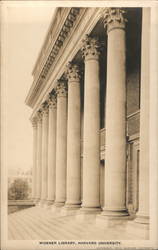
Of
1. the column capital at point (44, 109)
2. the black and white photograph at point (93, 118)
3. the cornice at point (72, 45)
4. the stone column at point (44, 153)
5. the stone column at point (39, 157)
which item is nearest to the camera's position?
the black and white photograph at point (93, 118)

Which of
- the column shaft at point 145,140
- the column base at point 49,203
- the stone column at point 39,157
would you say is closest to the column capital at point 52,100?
the stone column at point 39,157

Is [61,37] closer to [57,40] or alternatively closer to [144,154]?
[57,40]

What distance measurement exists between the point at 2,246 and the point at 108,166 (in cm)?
759

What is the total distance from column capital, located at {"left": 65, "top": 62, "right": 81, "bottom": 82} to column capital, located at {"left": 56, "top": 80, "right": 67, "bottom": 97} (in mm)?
4265

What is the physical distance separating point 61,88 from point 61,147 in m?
5.92

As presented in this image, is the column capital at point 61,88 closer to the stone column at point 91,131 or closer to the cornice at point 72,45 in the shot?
the cornice at point 72,45

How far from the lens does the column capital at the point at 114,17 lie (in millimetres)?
23770

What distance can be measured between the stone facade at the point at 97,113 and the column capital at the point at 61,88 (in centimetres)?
10

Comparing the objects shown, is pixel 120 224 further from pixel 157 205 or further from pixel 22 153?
pixel 22 153

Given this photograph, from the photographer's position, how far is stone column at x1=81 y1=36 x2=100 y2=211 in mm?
28484

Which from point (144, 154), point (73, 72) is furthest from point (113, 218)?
point (73, 72)

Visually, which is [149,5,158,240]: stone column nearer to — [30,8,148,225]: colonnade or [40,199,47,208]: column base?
[30,8,148,225]: colonnade

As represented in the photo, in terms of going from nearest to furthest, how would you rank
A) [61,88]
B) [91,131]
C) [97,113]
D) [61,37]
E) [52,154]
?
[91,131]
[97,113]
[61,37]
[61,88]
[52,154]

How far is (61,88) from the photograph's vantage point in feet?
131
